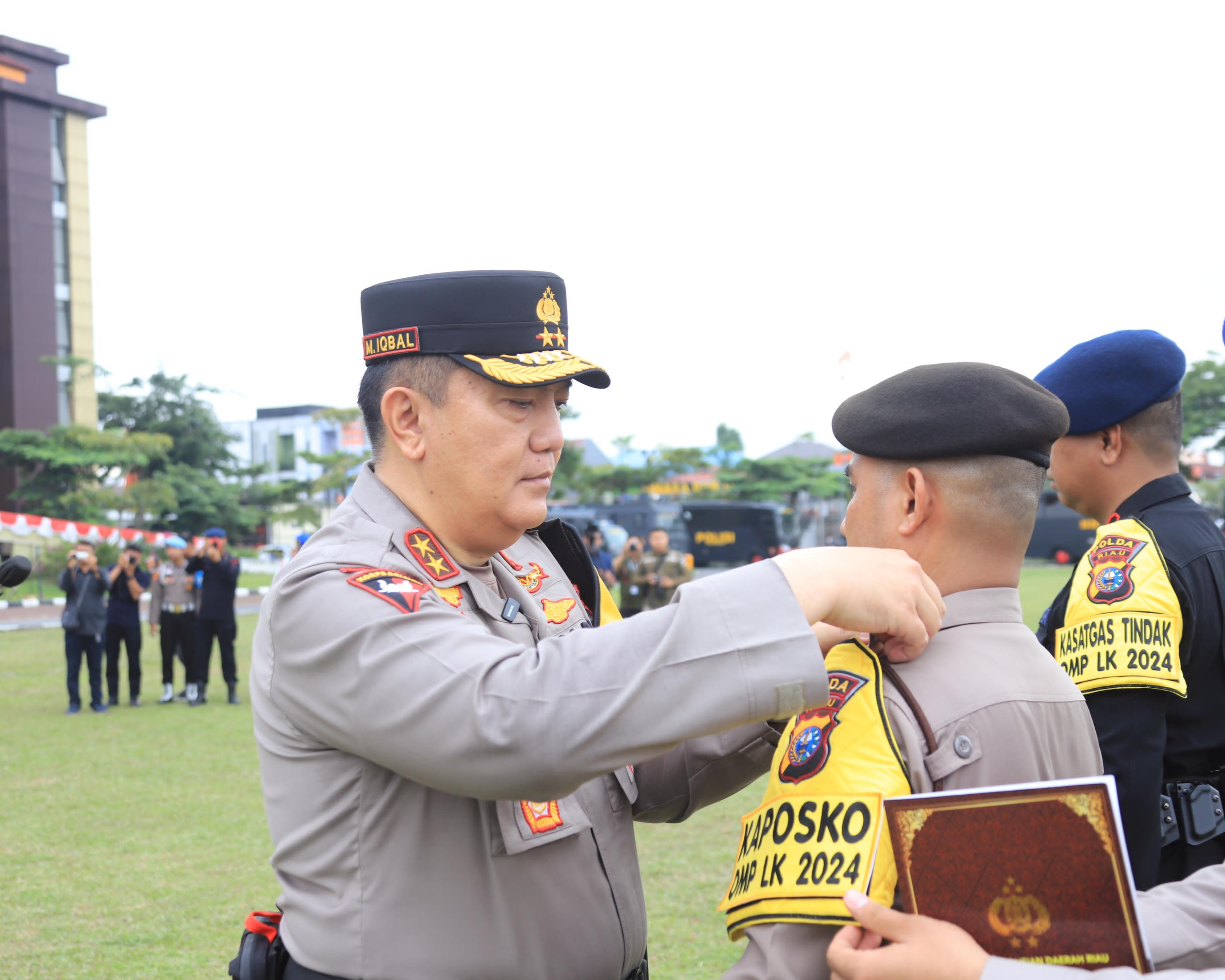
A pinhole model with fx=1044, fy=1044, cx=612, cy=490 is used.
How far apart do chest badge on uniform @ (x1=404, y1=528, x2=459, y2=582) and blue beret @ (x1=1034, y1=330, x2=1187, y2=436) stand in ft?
5.47

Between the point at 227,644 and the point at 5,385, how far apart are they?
3164 centimetres

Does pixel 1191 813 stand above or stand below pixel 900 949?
below

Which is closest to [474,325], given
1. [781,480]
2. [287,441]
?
[781,480]

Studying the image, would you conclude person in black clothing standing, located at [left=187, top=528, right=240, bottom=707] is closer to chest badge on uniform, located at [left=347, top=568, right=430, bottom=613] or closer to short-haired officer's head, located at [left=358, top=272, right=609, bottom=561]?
short-haired officer's head, located at [left=358, top=272, right=609, bottom=561]

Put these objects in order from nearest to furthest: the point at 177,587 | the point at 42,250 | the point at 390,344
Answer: the point at 390,344 < the point at 177,587 < the point at 42,250

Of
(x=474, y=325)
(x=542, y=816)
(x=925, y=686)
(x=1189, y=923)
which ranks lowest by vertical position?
(x=1189, y=923)

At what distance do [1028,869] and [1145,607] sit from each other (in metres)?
1.42

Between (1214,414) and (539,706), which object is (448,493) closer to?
(539,706)

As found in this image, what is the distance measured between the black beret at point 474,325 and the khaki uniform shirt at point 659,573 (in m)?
13.5

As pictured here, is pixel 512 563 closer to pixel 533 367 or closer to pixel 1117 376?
pixel 533 367

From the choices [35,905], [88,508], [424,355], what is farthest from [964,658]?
[88,508]

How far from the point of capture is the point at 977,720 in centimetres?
144

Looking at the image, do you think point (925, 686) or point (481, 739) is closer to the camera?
point (481, 739)

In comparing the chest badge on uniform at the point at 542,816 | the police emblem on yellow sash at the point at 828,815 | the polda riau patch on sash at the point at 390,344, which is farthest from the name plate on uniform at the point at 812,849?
the polda riau patch on sash at the point at 390,344
